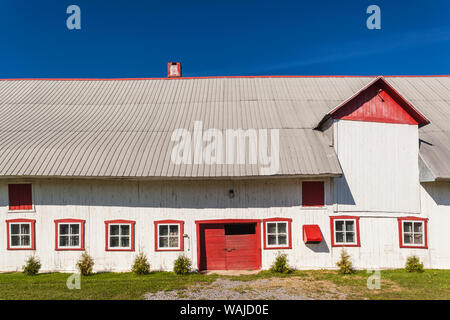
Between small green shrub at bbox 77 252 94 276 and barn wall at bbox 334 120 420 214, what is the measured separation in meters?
11.1

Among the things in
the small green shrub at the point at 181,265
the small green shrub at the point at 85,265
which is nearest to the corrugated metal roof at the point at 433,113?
the small green shrub at the point at 181,265

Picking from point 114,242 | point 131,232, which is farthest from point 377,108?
point 114,242

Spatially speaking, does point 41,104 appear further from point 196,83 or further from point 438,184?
point 438,184

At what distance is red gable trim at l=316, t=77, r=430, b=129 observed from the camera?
562 inches

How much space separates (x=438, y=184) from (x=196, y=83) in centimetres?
1520

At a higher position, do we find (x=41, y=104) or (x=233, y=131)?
(x=41, y=104)

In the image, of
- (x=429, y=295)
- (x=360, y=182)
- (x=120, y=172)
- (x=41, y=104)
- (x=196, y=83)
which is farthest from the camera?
(x=196, y=83)

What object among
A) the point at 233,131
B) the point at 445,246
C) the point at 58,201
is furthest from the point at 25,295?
the point at 445,246

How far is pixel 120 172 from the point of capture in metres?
13.2

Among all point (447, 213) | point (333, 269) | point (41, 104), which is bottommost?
point (333, 269)

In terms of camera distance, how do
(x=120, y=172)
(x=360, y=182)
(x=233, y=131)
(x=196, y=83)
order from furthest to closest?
(x=196, y=83), (x=233, y=131), (x=360, y=182), (x=120, y=172)

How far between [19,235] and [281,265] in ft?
38.5

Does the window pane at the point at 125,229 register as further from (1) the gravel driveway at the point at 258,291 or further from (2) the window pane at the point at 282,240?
(2) the window pane at the point at 282,240

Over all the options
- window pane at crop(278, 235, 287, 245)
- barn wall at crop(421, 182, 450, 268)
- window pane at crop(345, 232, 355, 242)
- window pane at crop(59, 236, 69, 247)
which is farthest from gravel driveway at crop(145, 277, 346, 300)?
barn wall at crop(421, 182, 450, 268)
